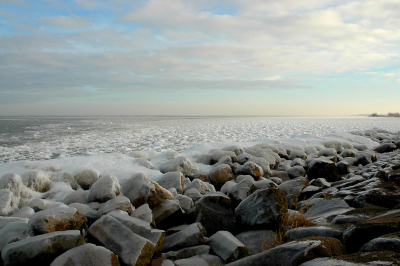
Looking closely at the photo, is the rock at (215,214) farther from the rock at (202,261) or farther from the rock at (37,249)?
the rock at (37,249)

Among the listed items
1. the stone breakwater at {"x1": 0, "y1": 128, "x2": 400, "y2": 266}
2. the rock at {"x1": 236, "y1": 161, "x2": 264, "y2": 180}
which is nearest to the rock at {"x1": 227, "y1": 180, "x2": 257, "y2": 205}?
the stone breakwater at {"x1": 0, "y1": 128, "x2": 400, "y2": 266}

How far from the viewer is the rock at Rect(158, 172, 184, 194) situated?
18.2ft

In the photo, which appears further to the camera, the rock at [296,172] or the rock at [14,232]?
the rock at [296,172]

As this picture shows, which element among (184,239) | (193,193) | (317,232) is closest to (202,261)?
(184,239)

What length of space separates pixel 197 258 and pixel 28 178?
159 inches

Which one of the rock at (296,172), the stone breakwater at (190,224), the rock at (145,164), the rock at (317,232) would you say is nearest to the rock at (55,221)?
the stone breakwater at (190,224)

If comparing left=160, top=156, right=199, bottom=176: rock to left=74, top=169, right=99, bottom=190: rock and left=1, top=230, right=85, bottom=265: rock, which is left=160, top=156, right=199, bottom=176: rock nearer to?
left=74, top=169, right=99, bottom=190: rock

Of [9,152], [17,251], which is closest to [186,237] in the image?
[17,251]

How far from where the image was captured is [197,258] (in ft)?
10.4

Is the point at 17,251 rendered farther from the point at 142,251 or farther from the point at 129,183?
the point at 129,183

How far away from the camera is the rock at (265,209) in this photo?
12.4ft

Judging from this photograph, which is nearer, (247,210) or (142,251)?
(142,251)

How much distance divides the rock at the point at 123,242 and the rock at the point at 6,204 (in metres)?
1.89

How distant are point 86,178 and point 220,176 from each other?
3.05 meters
